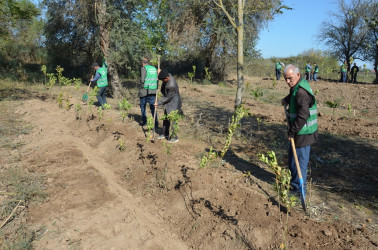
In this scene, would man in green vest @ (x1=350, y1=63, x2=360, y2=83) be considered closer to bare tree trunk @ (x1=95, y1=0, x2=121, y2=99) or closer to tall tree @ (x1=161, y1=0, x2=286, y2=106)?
tall tree @ (x1=161, y1=0, x2=286, y2=106)

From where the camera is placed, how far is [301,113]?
11.3 ft

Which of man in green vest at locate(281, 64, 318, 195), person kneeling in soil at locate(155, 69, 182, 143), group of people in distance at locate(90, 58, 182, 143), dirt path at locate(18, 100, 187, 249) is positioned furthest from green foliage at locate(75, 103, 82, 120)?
man in green vest at locate(281, 64, 318, 195)

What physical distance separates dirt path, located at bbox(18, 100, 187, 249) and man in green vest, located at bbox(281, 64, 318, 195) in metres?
1.92

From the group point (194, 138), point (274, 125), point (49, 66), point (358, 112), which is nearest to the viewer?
point (194, 138)

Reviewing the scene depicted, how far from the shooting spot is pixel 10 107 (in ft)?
30.7

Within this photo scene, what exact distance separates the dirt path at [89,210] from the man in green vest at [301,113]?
6.28 feet

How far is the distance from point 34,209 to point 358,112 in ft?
37.9

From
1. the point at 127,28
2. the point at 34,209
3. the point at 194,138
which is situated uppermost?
the point at 127,28

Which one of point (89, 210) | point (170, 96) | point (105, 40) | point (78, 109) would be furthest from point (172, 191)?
point (105, 40)

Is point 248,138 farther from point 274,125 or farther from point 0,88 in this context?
point 0,88

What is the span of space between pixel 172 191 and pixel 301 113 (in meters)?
2.17

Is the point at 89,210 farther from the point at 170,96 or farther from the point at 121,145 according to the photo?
the point at 170,96

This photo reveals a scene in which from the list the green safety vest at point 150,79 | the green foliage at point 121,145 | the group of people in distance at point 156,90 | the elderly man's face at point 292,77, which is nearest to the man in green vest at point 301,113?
the elderly man's face at point 292,77

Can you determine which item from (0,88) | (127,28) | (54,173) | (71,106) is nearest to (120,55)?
(127,28)
